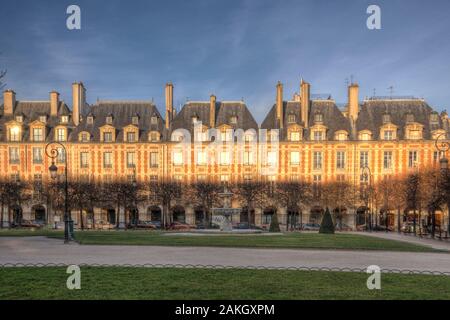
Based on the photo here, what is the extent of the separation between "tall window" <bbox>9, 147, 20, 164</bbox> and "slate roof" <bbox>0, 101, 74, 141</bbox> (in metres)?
1.58

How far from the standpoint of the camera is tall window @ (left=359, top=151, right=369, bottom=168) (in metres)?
40.4

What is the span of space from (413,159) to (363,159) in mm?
5175

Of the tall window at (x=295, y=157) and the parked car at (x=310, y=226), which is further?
the tall window at (x=295, y=157)

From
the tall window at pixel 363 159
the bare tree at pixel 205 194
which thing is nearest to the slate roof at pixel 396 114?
the tall window at pixel 363 159

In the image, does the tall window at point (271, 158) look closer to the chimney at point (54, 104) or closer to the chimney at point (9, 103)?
the chimney at point (54, 104)

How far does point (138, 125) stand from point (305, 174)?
19801 millimetres

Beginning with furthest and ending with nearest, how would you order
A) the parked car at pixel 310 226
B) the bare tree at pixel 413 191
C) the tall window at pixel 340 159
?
the tall window at pixel 340 159
the parked car at pixel 310 226
the bare tree at pixel 413 191

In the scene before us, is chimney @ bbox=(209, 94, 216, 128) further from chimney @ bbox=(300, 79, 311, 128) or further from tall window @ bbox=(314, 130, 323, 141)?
tall window @ bbox=(314, 130, 323, 141)

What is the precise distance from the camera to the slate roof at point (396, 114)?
133 ft

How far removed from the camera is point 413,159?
3969cm

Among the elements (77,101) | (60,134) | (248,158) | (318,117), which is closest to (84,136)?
(60,134)

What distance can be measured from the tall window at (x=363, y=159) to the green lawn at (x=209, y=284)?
104 feet
